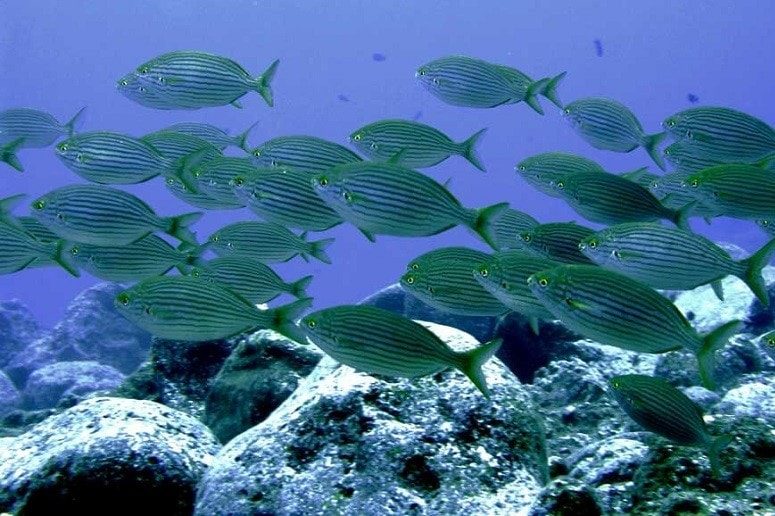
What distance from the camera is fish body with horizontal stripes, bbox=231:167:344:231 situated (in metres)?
5.20

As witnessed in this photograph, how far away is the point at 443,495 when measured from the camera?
13.4 feet

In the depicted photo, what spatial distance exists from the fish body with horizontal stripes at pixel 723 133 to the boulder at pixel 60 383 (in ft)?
42.0

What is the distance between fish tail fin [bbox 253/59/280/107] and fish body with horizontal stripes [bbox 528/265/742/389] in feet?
13.6

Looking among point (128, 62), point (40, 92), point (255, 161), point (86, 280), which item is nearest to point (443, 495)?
point (255, 161)

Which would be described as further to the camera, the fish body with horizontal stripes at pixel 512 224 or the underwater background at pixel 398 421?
the fish body with horizontal stripes at pixel 512 224

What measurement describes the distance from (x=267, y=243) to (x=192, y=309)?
73.9 inches

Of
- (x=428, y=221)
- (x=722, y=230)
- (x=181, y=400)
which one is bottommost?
(x=181, y=400)

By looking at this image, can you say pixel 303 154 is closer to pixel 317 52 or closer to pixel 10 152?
pixel 10 152

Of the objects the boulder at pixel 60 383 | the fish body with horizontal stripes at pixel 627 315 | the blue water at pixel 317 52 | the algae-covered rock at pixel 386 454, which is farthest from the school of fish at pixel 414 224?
the blue water at pixel 317 52

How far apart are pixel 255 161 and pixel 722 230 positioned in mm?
75916

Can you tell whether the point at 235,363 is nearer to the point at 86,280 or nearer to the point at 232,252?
the point at 232,252

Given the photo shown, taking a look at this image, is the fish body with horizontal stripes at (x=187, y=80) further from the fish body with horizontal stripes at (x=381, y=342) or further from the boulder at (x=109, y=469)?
the fish body with horizontal stripes at (x=381, y=342)

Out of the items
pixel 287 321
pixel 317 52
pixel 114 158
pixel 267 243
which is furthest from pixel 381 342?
pixel 317 52

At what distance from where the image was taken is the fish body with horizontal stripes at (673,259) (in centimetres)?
400
